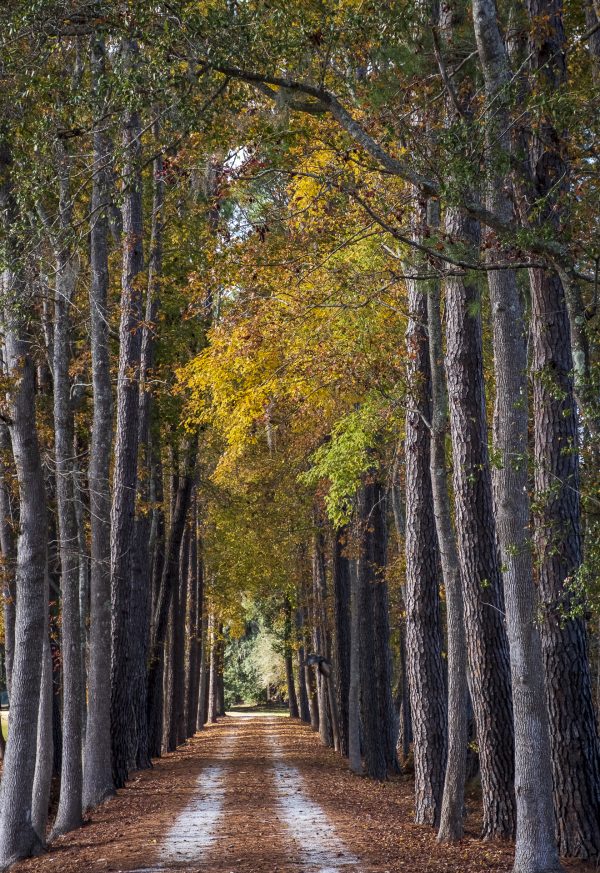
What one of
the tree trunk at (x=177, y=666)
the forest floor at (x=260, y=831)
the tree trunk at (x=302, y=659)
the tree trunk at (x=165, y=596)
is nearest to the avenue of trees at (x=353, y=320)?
the forest floor at (x=260, y=831)

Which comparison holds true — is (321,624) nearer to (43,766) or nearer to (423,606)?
(423,606)

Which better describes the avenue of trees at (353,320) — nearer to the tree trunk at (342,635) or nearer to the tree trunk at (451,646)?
the tree trunk at (451,646)

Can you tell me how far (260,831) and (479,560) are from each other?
14.4 ft

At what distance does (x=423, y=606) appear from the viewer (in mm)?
14523

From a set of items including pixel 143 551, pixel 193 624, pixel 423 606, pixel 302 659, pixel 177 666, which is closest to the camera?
pixel 423 606

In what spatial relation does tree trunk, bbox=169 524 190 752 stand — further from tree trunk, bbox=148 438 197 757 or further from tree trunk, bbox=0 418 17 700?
tree trunk, bbox=0 418 17 700

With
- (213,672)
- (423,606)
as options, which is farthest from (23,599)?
(213,672)

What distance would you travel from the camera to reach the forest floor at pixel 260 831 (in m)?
10.3

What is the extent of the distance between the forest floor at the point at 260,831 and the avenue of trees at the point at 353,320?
68 centimetres

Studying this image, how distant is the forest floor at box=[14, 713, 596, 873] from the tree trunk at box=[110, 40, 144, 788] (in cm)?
139

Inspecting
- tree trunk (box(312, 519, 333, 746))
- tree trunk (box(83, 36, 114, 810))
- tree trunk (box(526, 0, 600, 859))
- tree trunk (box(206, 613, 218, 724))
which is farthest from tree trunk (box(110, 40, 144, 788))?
tree trunk (box(206, 613, 218, 724))

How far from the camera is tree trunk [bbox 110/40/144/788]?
56.9 feet

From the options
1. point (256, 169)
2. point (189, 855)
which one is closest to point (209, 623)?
point (189, 855)

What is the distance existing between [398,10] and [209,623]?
39.1 metres
